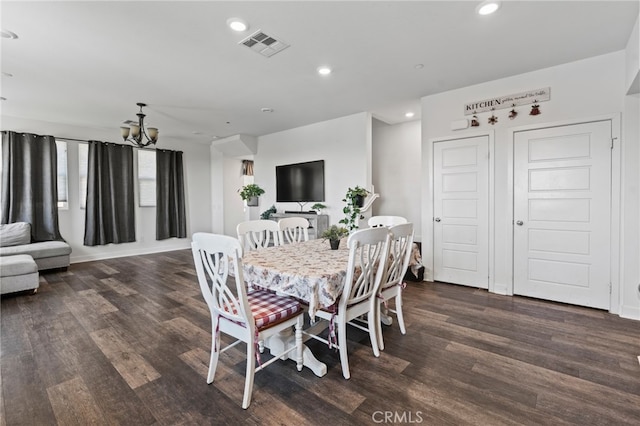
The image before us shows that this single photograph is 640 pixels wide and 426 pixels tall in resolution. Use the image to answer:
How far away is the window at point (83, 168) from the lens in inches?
231

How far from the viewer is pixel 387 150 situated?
608 cm

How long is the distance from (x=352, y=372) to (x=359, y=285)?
0.59 meters

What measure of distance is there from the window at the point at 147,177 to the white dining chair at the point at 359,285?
6143mm

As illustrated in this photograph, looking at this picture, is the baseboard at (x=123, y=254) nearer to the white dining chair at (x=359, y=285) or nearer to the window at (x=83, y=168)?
the window at (x=83, y=168)

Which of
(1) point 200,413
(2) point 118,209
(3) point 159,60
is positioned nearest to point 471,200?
(1) point 200,413

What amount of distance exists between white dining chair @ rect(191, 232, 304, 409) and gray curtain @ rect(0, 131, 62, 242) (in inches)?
213

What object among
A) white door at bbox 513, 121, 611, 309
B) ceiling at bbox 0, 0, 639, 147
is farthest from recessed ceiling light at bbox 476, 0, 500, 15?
white door at bbox 513, 121, 611, 309

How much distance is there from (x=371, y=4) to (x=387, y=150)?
4008 millimetres

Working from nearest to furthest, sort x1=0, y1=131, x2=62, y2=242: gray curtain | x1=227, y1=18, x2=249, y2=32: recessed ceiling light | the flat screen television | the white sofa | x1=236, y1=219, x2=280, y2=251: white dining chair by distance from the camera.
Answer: x1=227, y1=18, x2=249, y2=32: recessed ceiling light → x1=236, y1=219, x2=280, y2=251: white dining chair → the white sofa → x1=0, y1=131, x2=62, y2=242: gray curtain → the flat screen television

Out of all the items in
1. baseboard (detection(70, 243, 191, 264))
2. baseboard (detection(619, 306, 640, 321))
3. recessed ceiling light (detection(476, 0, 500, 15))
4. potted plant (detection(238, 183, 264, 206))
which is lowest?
baseboard (detection(619, 306, 640, 321))

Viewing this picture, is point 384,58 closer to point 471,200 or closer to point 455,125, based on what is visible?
point 455,125

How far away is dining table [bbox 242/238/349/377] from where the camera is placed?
176cm

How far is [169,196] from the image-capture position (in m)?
6.93

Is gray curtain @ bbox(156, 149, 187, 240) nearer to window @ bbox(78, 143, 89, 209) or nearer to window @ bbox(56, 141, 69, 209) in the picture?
window @ bbox(78, 143, 89, 209)
